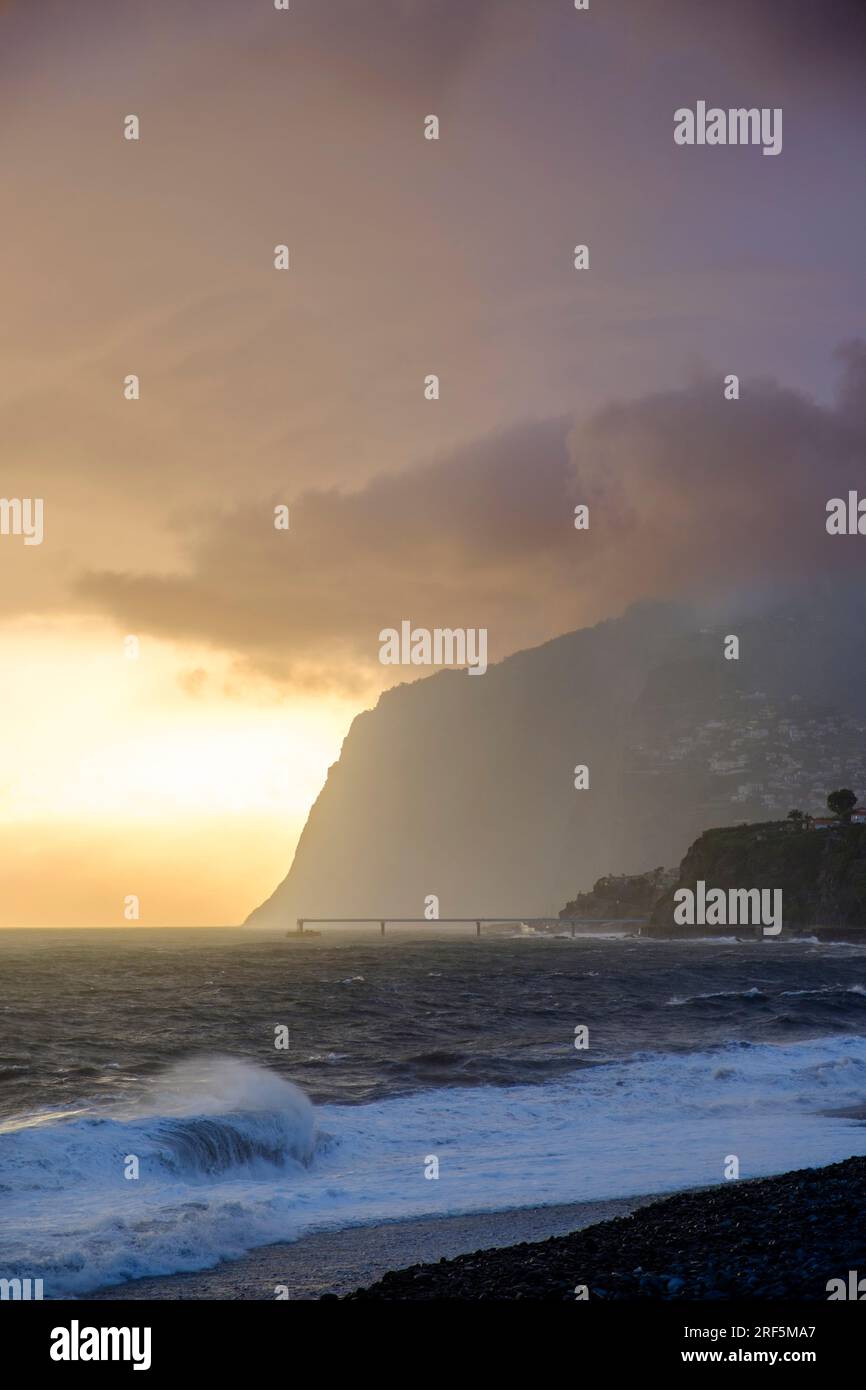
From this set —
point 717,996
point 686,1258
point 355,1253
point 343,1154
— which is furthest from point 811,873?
point 686,1258

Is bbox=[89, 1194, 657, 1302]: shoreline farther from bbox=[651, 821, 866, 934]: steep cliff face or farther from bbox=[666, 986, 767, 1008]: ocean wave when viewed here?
bbox=[651, 821, 866, 934]: steep cliff face

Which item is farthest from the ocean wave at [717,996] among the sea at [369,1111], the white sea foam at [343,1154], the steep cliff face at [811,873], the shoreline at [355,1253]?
the steep cliff face at [811,873]

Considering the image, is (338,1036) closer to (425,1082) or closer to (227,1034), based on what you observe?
(227,1034)

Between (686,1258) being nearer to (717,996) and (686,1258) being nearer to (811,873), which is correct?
(717,996)
